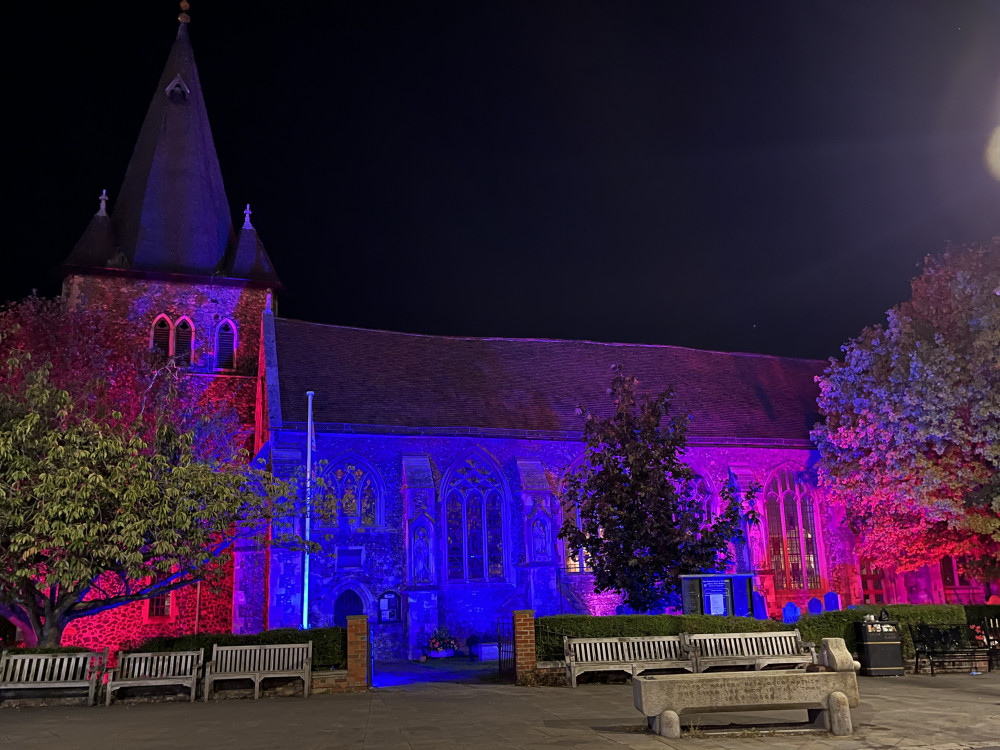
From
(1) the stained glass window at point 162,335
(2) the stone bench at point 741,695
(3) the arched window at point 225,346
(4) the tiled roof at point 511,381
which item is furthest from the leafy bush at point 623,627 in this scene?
(1) the stained glass window at point 162,335

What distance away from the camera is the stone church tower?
105 ft

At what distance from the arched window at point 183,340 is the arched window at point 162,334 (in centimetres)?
27

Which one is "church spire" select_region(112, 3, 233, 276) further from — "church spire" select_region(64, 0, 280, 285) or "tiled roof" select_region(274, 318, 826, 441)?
"tiled roof" select_region(274, 318, 826, 441)

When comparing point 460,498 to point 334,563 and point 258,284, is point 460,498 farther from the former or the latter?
point 258,284

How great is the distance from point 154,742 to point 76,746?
2.91 ft

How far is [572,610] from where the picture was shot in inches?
1065

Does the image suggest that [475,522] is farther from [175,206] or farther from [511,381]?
[175,206]

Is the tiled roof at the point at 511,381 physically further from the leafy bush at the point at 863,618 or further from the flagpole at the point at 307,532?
the leafy bush at the point at 863,618

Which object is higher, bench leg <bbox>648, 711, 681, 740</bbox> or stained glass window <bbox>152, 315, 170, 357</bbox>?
stained glass window <bbox>152, 315, 170, 357</bbox>

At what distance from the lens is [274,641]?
1631 cm

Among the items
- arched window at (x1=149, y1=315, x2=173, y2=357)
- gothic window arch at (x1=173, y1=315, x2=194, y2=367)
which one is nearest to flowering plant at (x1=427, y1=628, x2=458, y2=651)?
gothic window arch at (x1=173, y1=315, x2=194, y2=367)

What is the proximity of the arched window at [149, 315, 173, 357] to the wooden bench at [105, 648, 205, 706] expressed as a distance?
18.4m

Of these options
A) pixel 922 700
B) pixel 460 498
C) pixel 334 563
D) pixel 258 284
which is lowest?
pixel 922 700

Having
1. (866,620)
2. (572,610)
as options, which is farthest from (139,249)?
(866,620)
